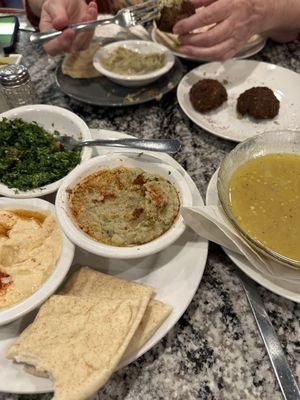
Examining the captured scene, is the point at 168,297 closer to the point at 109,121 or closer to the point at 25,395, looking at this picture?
the point at 25,395

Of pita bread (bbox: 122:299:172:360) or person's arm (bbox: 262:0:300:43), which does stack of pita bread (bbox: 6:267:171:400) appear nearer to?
pita bread (bbox: 122:299:172:360)

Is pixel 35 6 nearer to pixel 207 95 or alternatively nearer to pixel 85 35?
pixel 85 35

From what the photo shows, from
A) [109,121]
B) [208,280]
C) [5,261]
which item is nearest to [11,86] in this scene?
[109,121]

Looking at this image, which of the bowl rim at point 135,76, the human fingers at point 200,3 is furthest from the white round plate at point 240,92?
the human fingers at point 200,3

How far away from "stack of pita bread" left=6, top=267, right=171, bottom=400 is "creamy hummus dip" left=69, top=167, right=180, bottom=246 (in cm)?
24

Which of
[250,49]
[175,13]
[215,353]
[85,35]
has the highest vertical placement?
[175,13]

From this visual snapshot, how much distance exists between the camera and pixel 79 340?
50.8 inches

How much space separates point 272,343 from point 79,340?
72 centimetres

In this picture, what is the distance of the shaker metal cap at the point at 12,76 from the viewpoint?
2229 millimetres

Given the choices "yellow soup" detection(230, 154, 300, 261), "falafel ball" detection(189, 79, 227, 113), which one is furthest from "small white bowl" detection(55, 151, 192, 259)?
"falafel ball" detection(189, 79, 227, 113)

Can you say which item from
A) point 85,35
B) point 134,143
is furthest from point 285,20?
point 134,143

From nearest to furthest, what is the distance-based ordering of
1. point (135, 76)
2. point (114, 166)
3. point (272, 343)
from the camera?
point (272, 343) → point (114, 166) → point (135, 76)

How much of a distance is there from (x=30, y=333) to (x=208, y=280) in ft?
2.53

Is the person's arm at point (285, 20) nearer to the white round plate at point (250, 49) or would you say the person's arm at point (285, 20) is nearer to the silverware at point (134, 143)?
the white round plate at point (250, 49)
